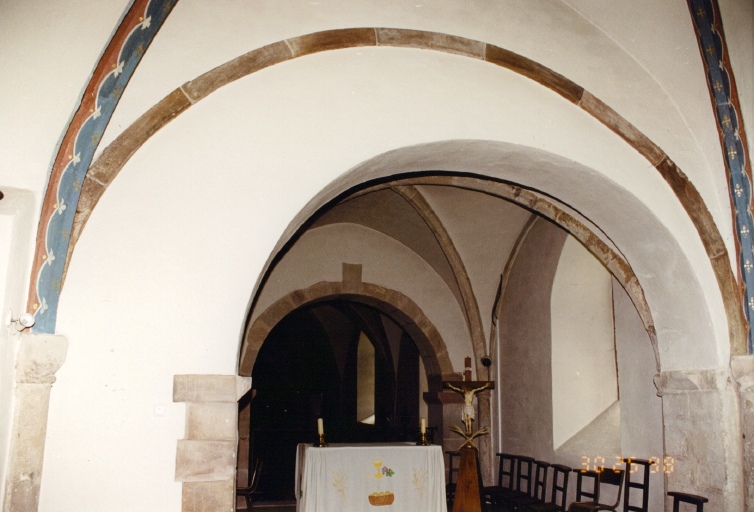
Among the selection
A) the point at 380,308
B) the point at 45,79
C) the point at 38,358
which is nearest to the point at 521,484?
the point at 380,308

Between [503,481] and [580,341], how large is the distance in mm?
1948

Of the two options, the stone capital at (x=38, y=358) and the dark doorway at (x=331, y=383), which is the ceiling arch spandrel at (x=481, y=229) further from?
the stone capital at (x=38, y=358)

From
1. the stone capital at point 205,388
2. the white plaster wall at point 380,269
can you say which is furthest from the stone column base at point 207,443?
the white plaster wall at point 380,269

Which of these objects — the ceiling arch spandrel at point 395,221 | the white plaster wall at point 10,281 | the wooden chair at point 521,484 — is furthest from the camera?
the ceiling arch spandrel at point 395,221

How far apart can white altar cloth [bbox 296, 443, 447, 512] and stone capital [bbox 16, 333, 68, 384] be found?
9.40 ft

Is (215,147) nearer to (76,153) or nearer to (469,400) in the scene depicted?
(76,153)

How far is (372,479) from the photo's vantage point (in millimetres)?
5973

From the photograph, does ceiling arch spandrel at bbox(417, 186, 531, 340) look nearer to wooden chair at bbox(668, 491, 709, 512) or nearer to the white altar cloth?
the white altar cloth

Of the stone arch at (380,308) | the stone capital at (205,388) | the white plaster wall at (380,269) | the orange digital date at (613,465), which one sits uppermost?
the white plaster wall at (380,269)

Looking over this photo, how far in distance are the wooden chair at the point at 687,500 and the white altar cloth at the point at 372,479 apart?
6.83ft

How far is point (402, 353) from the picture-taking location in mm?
11844

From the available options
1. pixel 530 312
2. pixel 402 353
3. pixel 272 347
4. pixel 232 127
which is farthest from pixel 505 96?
pixel 272 347

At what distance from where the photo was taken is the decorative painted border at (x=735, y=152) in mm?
4461

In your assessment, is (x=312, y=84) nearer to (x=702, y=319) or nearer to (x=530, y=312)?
(x=702, y=319)
